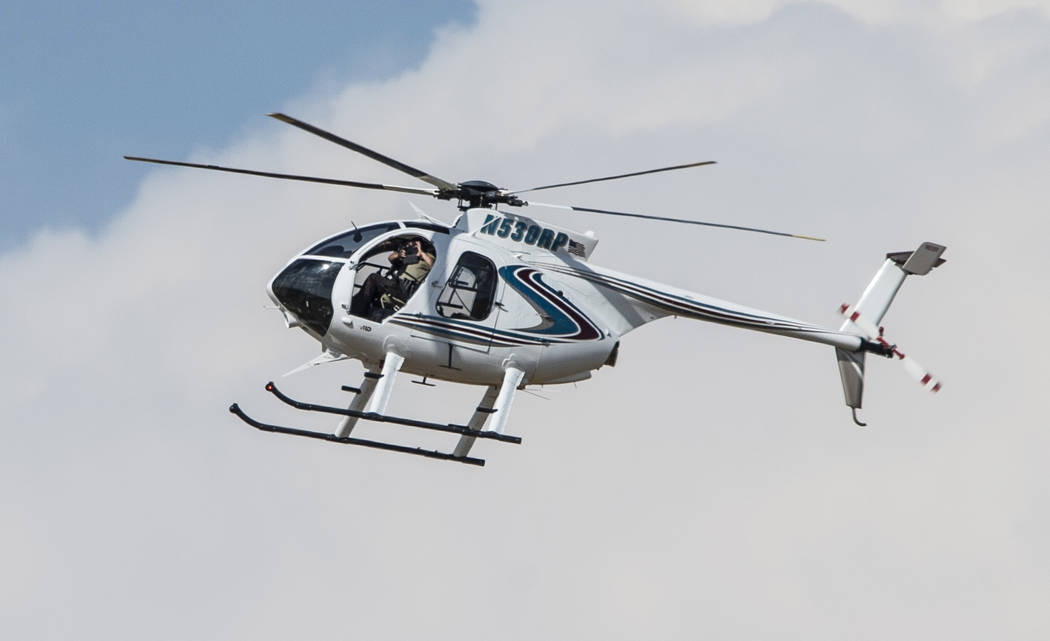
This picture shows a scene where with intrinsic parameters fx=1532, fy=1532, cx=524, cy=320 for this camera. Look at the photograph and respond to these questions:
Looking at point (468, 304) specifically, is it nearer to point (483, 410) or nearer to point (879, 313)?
point (483, 410)

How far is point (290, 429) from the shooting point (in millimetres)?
16906

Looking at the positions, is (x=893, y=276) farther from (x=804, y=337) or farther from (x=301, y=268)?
(x=301, y=268)

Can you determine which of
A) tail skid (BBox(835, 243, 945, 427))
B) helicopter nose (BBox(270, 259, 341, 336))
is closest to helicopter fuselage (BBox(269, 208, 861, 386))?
helicopter nose (BBox(270, 259, 341, 336))

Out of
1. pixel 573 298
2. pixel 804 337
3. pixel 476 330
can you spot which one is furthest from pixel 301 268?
pixel 804 337

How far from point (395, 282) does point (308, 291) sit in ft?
3.23

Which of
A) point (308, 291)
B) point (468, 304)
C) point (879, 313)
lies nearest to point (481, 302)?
point (468, 304)

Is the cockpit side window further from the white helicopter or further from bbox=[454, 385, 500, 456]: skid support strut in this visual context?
bbox=[454, 385, 500, 456]: skid support strut

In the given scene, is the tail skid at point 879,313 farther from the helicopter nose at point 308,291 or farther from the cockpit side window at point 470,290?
the helicopter nose at point 308,291

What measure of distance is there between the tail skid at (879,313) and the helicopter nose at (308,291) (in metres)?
6.46

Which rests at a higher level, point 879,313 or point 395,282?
point 879,313

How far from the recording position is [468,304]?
17.5 m

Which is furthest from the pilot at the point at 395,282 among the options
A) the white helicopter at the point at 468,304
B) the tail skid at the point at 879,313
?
the tail skid at the point at 879,313

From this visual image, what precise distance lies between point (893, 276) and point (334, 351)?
7.46m

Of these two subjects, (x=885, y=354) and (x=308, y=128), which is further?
(x=885, y=354)
